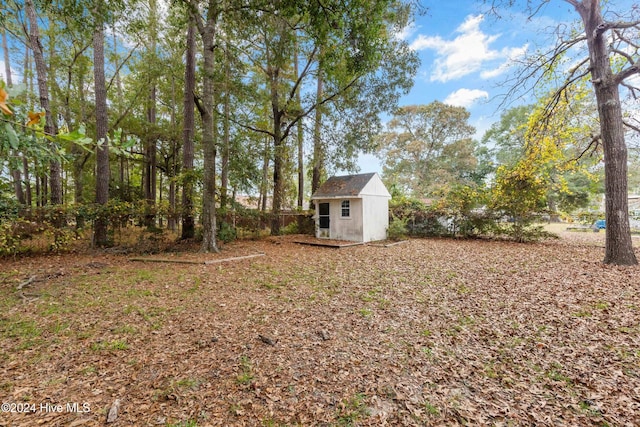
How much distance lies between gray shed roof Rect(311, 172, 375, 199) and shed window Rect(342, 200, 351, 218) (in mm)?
436

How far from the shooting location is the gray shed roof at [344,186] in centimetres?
1028

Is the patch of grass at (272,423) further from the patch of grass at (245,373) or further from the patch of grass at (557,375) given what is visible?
the patch of grass at (557,375)

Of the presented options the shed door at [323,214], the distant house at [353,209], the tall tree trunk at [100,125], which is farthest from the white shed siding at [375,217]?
the tall tree trunk at [100,125]

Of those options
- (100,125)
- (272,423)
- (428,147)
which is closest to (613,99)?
(272,423)

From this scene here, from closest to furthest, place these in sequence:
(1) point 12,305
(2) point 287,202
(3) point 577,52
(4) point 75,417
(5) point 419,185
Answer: (4) point 75,417 → (1) point 12,305 → (3) point 577,52 → (2) point 287,202 → (5) point 419,185

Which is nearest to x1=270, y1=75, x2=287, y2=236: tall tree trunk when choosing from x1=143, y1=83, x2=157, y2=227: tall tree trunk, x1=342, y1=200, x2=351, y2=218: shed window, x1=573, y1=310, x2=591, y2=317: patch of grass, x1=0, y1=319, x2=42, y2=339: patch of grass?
x1=342, y1=200, x2=351, y2=218: shed window

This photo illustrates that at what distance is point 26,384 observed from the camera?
2.11 meters

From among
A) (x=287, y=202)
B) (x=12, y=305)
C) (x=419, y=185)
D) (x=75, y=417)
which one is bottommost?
(x=75, y=417)

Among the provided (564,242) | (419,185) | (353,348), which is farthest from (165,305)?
(419,185)

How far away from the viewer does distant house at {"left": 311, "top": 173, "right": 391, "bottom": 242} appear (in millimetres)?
10258

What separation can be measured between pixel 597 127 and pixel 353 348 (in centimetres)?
1142

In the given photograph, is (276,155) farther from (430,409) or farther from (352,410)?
(430,409)

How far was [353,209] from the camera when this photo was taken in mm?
10414

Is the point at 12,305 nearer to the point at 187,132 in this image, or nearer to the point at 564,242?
the point at 187,132
